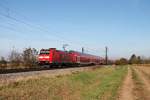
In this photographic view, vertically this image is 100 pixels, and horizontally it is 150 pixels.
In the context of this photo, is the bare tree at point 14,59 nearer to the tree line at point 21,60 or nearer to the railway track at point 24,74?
the tree line at point 21,60

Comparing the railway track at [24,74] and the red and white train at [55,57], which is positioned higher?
the red and white train at [55,57]

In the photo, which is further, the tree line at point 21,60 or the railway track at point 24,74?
the tree line at point 21,60

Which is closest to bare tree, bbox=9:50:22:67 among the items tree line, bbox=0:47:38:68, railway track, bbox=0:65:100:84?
tree line, bbox=0:47:38:68

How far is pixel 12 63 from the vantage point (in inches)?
2160

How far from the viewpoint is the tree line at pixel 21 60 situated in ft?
177

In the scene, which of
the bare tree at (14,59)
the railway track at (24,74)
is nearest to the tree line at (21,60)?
the bare tree at (14,59)

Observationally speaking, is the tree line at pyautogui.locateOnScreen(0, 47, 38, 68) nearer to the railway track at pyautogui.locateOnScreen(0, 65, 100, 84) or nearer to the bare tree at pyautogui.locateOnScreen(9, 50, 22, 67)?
the bare tree at pyautogui.locateOnScreen(9, 50, 22, 67)

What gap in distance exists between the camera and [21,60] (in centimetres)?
6103

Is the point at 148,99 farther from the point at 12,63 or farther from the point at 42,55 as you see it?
the point at 12,63

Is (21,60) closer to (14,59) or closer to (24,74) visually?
(14,59)

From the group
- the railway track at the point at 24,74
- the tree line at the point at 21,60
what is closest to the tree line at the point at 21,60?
the tree line at the point at 21,60

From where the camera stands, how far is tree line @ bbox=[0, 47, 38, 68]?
54062 millimetres

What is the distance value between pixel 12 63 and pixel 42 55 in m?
10.4

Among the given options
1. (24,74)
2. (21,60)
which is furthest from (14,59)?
(24,74)
